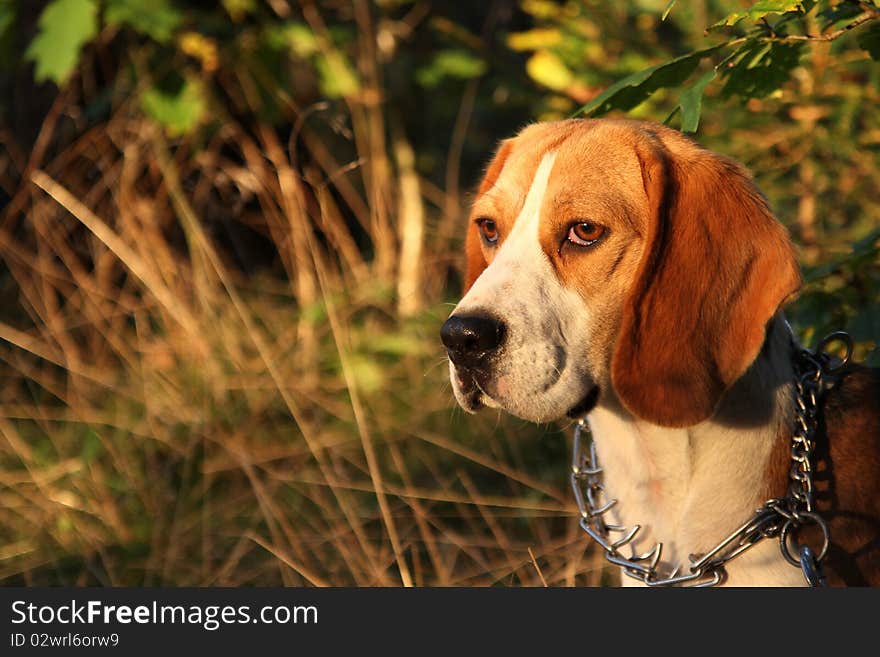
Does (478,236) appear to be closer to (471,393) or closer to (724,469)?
(471,393)

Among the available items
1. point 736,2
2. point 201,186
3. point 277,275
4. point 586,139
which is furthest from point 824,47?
point 277,275

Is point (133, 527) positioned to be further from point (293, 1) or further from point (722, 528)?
point (293, 1)

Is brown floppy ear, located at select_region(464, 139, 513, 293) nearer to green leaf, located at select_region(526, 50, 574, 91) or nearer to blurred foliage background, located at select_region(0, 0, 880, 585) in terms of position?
blurred foliage background, located at select_region(0, 0, 880, 585)

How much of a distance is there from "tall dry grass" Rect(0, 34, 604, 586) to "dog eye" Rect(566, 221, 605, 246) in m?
1.04

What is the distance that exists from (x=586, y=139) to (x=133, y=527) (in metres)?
2.37

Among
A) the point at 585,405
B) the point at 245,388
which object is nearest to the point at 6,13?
the point at 245,388

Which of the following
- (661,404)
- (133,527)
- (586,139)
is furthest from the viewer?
(133,527)

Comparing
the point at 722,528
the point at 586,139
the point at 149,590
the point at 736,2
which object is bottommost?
the point at 149,590

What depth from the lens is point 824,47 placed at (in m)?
4.29

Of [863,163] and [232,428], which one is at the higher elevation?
[863,163]

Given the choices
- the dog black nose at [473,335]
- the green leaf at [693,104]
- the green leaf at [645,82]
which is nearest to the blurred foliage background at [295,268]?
the green leaf at [645,82]

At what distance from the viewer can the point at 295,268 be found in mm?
5773

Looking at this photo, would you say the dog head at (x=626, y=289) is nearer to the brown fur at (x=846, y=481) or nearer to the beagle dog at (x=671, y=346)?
the beagle dog at (x=671, y=346)

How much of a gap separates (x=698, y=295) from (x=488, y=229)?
23.5 inches
